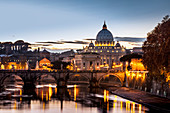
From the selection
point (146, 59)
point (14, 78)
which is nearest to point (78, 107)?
point (146, 59)

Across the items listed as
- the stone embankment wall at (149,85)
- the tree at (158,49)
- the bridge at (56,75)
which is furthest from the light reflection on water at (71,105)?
the bridge at (56,75)

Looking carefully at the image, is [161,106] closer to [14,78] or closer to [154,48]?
[154,48]

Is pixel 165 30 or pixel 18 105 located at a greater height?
pixel 165 30

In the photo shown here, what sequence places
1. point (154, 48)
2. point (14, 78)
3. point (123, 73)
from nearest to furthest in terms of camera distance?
point (154, 48)
point (123, 73)
point (14, 78)

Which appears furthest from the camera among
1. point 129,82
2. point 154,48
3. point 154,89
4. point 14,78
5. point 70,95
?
point 14,78

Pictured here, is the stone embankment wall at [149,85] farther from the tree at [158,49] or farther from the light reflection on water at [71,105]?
the light reflection on water at [71,105]

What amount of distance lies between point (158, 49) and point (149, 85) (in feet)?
68.5

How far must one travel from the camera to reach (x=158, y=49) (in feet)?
211

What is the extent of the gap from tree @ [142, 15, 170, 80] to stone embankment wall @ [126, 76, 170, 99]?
534 cm

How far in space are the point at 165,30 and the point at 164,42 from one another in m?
1.83

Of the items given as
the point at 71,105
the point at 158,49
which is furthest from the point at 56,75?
the point at 158,49

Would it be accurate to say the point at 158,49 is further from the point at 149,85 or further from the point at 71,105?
the point at 149,85

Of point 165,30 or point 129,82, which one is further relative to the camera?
point 129,82

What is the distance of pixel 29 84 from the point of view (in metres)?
111
